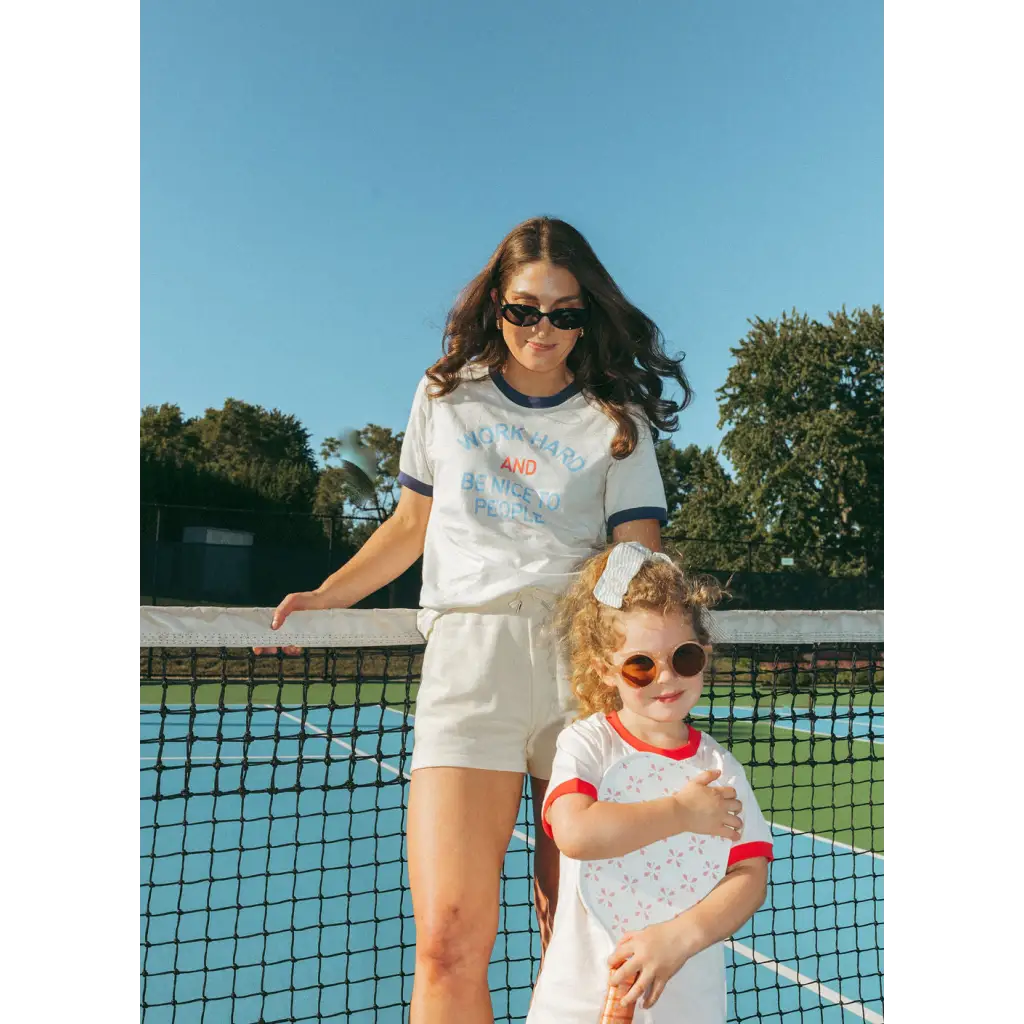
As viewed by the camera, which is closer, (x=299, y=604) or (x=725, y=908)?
(x=725, y=908)

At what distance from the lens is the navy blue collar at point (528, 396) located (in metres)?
1.45

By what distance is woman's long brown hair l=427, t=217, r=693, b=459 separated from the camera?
4.74 feet

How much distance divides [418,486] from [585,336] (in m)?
0.35

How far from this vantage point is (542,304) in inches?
56.4

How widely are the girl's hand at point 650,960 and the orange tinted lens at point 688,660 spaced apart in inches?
12.8

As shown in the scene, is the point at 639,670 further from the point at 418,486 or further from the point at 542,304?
the point at 542,304

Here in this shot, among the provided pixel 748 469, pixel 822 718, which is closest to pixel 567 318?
pixel 822 718

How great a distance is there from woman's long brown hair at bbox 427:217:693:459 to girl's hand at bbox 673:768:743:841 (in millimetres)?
491

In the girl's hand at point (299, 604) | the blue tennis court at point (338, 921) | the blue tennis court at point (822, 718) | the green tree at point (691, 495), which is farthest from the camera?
the blue tennis court at point (338, 921)

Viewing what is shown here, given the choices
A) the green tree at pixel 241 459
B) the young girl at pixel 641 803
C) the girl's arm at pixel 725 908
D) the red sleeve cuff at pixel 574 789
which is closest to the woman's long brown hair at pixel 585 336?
the young girl at pixel 641 803

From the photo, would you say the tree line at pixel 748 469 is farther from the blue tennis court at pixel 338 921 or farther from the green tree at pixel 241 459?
the blue tennis court at pixel 338 921

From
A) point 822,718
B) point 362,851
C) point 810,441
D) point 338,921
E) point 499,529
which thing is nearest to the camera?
point 499,529
